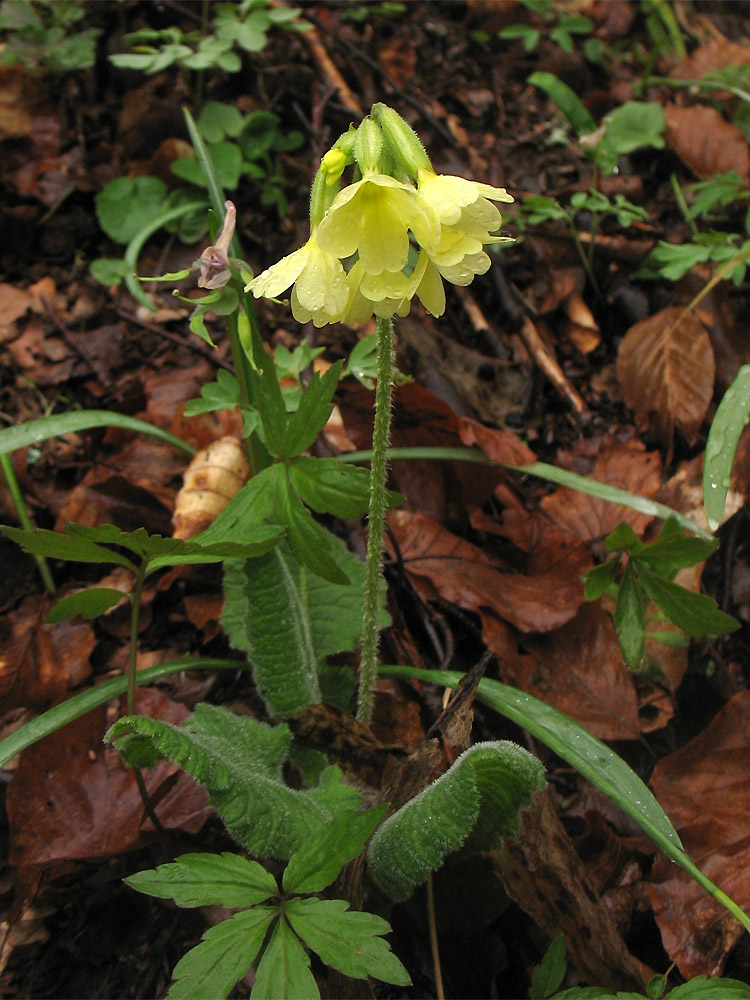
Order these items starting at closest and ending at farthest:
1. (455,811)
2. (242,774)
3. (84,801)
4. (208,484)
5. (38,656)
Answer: (455,811)
(242,774)
(84,801)
(38,656)
(208,484)

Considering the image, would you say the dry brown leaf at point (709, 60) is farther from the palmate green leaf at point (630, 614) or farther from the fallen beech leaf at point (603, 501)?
the palmate green leaf at point (630, 614)

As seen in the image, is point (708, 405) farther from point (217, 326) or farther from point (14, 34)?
point (14, 34)

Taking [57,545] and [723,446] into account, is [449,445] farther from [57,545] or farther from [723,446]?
[57,545]

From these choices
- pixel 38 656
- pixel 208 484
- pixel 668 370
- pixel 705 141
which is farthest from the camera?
pixel 705 141

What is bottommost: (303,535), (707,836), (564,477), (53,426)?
(707,836)

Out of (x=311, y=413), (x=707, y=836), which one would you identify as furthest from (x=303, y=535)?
(x=707, y=836)

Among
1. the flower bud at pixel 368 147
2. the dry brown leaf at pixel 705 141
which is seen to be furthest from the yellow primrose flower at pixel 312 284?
the dry brown leaf at pixel 705 141

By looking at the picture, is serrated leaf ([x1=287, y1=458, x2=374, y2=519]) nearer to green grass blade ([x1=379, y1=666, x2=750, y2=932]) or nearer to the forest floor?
green grass blade ([x1=379, y1=666, x2=750, y2=932])
